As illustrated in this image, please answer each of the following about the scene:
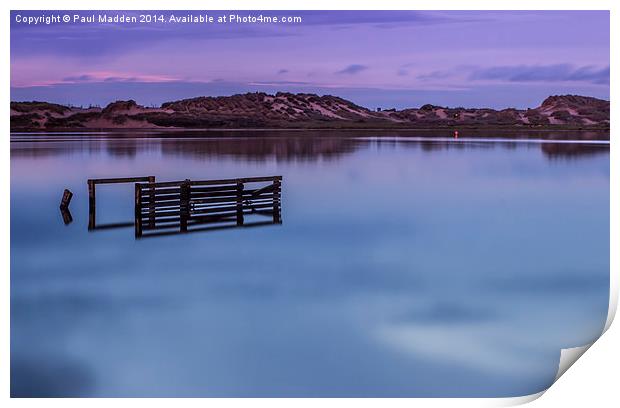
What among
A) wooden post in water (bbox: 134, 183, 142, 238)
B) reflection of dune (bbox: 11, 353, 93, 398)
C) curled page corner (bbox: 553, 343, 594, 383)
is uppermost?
wooden post in water (bbox: 134, 183, 142, 238)

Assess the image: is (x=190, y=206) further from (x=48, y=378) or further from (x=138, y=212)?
(x=48, y=378)

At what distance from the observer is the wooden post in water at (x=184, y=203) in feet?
80.8

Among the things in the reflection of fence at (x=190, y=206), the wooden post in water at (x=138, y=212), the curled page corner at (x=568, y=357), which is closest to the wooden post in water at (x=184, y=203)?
the reflection of fence at (x=190, y=206)

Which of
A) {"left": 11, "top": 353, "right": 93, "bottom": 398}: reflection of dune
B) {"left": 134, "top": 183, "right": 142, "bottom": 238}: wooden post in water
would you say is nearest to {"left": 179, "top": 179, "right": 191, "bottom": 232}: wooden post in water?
{"left": 134, "top": 183, "right": 142, "bottom": 238}: wooden post in water

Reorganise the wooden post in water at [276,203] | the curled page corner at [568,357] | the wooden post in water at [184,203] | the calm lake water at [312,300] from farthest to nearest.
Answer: the wooden post in water at [276,203] < the wooden post in water at [184,203] < the calm lake water at [312,300] < the curled page corner at [568,357]

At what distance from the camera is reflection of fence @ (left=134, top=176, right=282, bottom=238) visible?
2439 cm

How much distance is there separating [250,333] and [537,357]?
20.1 ft

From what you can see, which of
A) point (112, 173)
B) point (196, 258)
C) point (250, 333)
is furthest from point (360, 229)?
point (112, 173)

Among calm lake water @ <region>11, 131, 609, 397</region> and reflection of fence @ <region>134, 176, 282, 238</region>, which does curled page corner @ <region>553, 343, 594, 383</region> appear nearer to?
calm lake water @ <region>11, 131, 609, 397</region>

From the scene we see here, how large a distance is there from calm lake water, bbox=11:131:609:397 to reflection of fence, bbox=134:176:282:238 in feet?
2.16

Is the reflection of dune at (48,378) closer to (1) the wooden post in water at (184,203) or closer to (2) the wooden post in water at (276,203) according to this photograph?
(1) the wooden post in water at (184,203)

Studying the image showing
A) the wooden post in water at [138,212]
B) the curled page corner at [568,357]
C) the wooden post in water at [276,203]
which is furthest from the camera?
the wooden post in water at [276,203]

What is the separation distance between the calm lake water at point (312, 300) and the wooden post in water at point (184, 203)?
734mm

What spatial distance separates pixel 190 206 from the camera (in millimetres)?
25203
